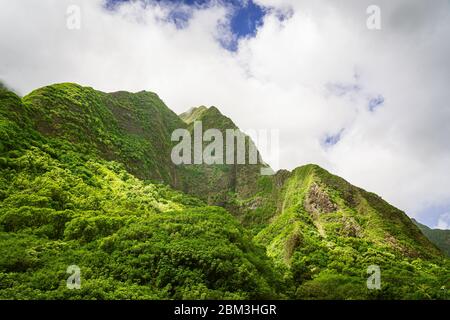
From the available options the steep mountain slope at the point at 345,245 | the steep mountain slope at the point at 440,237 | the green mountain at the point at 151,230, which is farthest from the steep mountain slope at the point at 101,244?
the steep mountain slope at the point at 440,237

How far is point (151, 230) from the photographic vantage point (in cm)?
3431

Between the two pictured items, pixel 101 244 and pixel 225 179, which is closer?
pixel 101 244

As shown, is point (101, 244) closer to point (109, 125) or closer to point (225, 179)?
point (109, 125)

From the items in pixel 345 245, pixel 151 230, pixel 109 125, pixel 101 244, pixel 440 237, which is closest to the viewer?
pixel 101 244

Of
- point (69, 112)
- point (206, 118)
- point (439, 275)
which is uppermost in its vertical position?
point (206, 118)

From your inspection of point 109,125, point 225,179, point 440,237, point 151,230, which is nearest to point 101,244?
point 151,230

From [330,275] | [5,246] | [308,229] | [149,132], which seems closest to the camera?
[5,246]

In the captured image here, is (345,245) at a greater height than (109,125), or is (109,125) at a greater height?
(109,125)

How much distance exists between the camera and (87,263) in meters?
28.5

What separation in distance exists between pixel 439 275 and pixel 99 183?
45.6 metres

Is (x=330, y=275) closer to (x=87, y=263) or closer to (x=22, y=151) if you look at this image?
(x=87, y=263)

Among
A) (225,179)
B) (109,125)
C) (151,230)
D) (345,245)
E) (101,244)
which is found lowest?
(345,245)

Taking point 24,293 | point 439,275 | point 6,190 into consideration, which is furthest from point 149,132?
point 24,293

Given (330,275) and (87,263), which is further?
(330,275)
